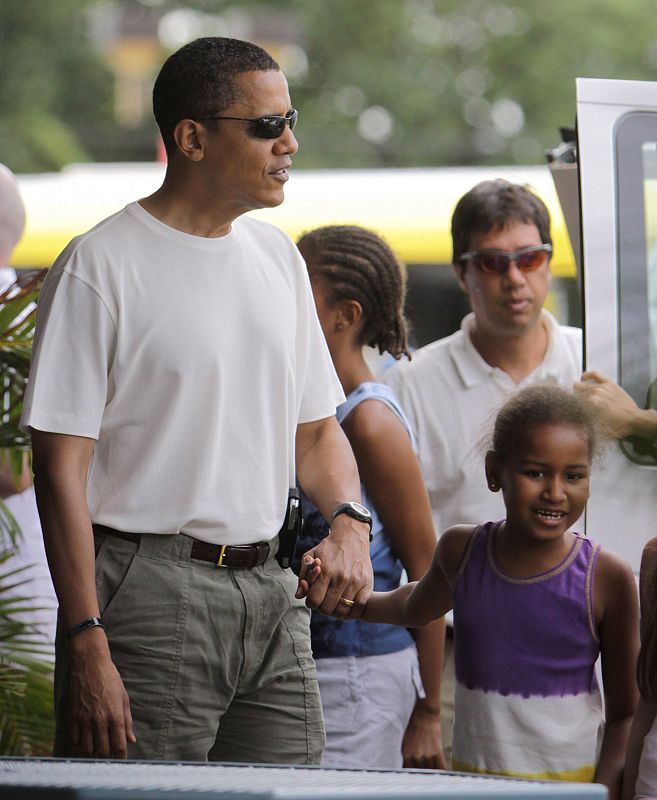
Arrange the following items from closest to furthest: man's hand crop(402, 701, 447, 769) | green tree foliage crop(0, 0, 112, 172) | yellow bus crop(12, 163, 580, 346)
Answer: man's hand crop(402, 701, 447, 769)
yellow bus crop(12, 163, 580, 346)
green tree foliage crop(0, 0, 112, 172)

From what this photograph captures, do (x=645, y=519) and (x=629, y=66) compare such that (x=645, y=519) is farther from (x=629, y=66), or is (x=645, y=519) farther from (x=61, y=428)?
(x=629, y=66)

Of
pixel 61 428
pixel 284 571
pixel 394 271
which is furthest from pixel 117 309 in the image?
pixel 394 271

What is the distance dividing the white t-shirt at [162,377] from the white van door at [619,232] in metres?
0.77

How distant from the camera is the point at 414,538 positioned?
10.9 feet

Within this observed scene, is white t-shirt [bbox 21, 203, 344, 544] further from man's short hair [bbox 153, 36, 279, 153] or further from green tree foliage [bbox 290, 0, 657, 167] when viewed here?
green tree foliage [bbox 290, 0, 657, 167]

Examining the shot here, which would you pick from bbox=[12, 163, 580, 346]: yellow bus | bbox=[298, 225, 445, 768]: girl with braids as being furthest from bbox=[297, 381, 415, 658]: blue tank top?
bbox=[12, 163, 580, 346]: yellow bus

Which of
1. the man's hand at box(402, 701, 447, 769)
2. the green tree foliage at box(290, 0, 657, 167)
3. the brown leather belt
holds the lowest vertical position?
the man's hand at box(402, 701, 447, 769)

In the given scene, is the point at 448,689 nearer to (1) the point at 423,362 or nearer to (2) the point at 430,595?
(1) the point at 423,362

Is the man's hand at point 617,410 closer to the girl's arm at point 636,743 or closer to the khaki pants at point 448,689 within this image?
the girl's arm at point 636,743

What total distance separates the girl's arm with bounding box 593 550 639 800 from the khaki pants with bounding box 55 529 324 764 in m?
0.64

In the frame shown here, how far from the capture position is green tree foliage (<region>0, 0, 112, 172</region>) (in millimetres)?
24809

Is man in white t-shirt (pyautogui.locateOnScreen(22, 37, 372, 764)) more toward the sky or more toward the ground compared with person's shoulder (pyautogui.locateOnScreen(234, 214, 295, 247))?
more toward the ground

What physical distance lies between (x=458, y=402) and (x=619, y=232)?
0.72 m

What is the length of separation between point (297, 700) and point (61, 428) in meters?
0.72
